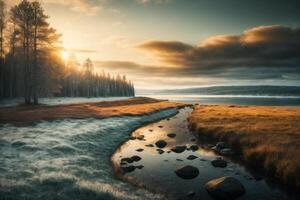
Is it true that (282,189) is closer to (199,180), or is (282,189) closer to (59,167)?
(199,180)

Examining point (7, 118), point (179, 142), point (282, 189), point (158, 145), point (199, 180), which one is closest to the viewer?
point (282, 189)

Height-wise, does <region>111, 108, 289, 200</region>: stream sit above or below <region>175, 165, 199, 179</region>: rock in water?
below

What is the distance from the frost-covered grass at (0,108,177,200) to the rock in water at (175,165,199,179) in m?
3.57

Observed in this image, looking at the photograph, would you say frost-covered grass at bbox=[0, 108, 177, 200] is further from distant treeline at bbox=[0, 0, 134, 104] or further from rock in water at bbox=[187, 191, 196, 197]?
distant treeline at bbox=[0, 0, 134, 104]

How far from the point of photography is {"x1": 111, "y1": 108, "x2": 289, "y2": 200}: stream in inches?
→ 516

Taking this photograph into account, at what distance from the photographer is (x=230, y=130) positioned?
26.3 meters

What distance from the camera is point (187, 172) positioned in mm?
15641

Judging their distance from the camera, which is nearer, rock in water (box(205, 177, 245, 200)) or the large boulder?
rock in water (box(205, 177, 245, 200))

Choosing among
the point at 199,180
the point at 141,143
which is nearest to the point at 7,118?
the point at 141,143

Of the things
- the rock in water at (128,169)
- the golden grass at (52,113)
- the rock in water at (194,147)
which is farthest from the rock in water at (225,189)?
the golden grass at (52,113)

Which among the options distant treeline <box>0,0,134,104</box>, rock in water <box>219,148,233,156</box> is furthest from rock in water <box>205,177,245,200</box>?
distant treeline <box>0,0,134,104</box>

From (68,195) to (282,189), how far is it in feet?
40.3

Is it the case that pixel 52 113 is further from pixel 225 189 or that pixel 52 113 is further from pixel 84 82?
pixel 84 82

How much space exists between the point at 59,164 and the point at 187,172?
904 centimetres
